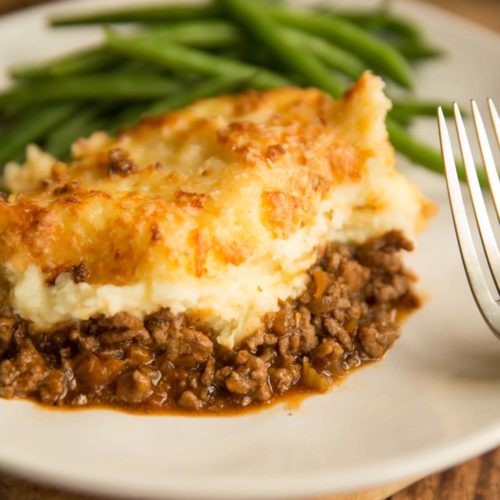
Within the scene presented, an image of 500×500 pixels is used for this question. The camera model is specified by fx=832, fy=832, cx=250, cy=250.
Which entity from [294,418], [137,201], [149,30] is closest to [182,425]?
[294,418]

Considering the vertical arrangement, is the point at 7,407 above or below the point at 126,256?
below


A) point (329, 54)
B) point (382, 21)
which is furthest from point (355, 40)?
point (382, 21)

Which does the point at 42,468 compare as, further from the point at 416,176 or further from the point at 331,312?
the point at 416,176

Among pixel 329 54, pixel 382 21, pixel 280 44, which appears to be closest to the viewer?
pixel 280 44

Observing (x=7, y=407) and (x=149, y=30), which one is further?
(x=149, y=30)

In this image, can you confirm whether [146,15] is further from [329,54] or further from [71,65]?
[329,54]

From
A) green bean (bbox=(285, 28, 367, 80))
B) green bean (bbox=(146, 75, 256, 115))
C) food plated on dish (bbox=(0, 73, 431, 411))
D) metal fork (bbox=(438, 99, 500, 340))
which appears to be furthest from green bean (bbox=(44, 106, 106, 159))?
metal fork (bbox=(438, 99, 500, 340))

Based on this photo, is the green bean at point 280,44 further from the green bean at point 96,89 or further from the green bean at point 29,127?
the green bean at point 29,127
